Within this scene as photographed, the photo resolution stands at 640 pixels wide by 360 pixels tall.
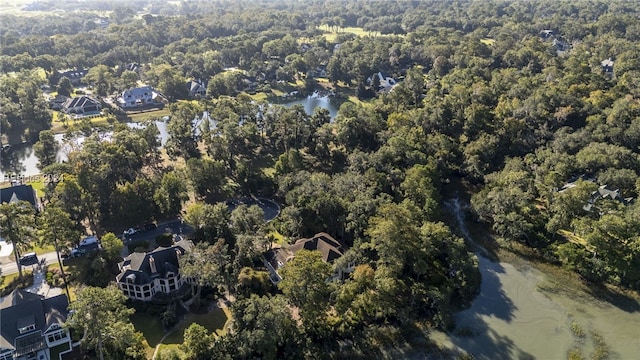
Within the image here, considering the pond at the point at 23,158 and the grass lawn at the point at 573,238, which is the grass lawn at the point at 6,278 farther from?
the grass lawn at the point at 573,238

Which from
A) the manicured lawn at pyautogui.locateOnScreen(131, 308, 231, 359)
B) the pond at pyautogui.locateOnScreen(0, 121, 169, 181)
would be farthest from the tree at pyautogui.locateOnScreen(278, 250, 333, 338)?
the pond at pyautogui.locateOnScreen(0, 121, 169, 181)

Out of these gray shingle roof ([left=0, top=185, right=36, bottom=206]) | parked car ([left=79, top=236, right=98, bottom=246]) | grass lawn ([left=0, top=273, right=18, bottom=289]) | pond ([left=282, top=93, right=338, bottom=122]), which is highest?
gray shingle roof ([left=0, top=185, right=36, bottom=206])

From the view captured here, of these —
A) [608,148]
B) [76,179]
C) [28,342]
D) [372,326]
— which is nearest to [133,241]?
[76,179]

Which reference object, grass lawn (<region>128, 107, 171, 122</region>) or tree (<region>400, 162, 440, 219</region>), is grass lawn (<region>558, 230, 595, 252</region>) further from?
grass lawn (<region>128, 107, 171, 122</region>)

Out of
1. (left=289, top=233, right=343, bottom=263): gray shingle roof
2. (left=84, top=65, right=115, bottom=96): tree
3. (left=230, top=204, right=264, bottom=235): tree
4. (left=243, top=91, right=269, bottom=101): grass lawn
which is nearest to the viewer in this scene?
(left=289, top=233, right=343, bottom=263): gray shingle roof

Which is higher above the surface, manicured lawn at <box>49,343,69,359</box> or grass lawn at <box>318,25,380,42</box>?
grass lawn at <box>318,25,380,42</box>

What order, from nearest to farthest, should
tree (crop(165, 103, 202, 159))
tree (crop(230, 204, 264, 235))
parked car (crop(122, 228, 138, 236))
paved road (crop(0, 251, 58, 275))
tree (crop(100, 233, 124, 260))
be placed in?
tree (crop(100, 233, 124, 260))
paved road (crop(0, 251, 58, 275))
tree (crop(230, 204, 264, 235))
parked car (crop(122, 228, 138, 236))
tree (crop(165, 103, 202, 159))

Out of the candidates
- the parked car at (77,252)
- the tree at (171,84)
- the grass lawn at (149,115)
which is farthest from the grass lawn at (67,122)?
the parked car at (77,252)
